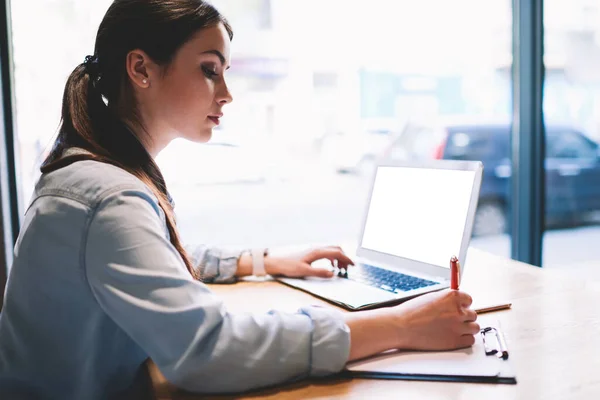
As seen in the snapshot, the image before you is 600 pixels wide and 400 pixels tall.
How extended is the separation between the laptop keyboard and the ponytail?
437 mm

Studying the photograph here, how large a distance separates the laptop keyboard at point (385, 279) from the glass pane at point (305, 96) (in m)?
1.13

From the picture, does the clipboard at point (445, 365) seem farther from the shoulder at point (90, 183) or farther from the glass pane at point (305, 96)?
the glass pane at point (305, 96)

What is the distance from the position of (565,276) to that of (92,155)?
1030 millimetres

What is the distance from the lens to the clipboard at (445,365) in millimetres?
744

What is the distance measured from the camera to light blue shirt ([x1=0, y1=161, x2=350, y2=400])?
2.30 ft

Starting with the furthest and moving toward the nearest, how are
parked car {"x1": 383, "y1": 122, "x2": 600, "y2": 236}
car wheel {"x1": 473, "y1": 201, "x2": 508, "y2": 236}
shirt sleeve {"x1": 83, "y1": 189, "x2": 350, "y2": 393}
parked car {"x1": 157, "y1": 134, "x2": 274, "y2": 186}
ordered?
1. car wheel {"x1": 473, "y1": 201, "x2": 508, "y2": 236}
2. parked car {"x1": 383, "y1": 122, "x2": 600, "y2": 236}
3. parked car {"x1": 157, "y1": 134, "x2": 274, "y2": 186}
4. shirt sleeve {"x1": 83, "y1": 189, "x2": 350, "y2": 393}

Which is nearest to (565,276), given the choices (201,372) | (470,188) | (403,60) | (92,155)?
(470,188)

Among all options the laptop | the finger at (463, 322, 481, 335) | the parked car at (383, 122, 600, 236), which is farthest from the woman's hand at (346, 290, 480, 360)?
the parked car at (383, 122, 600, 236)

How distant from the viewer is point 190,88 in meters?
1.00

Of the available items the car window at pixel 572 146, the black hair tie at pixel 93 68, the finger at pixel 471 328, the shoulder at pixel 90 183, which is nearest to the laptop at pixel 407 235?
the finger at pixel 471 328

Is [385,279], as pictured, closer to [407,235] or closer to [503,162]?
[407,235]

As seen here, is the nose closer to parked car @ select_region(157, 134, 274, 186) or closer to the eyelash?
the eyelash

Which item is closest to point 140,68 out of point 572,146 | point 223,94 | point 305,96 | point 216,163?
point 223,94

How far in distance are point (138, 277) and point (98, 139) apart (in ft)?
1.06
